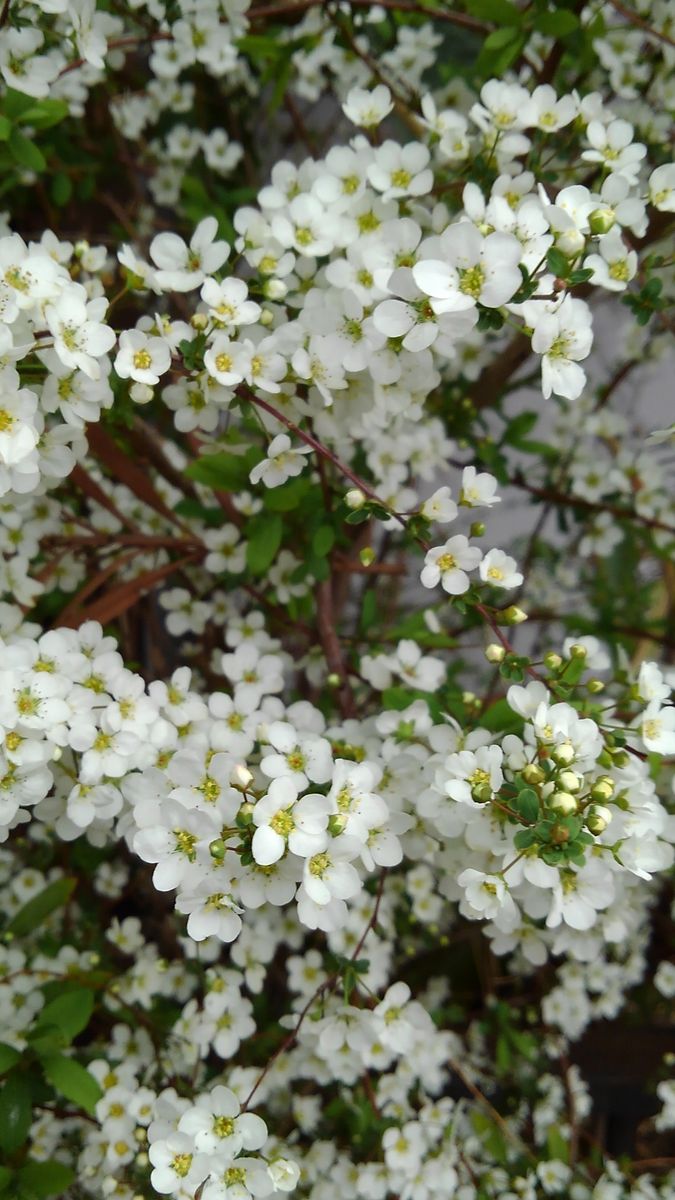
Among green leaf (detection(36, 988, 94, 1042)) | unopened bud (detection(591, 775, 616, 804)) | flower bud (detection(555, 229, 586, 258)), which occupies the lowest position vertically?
green leaf (detection(36, 988, 94, 1042))

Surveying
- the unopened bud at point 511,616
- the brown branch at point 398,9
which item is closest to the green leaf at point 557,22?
the brown branch at point 398,9

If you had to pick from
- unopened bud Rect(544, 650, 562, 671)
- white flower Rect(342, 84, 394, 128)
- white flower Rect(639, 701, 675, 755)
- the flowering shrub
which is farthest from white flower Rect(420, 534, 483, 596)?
white flower Rect(342, 84, 394, 128)

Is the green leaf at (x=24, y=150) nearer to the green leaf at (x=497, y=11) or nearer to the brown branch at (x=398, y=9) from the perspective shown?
the brown branch at (x=398, y=9)

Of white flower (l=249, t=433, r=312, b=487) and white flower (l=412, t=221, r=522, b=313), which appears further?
white flower (l=249, t=433, r=312, b=487)

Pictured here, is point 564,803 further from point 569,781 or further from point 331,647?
point 331,647

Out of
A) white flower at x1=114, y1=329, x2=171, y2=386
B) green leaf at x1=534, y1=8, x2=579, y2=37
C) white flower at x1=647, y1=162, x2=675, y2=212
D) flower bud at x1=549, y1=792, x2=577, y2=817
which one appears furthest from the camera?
green leaf at x1=534, y1=8, x2=579, y2=37

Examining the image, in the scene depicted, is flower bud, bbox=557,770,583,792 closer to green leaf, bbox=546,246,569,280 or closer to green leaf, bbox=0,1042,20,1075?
green leaf, bbox=546,246,569,280

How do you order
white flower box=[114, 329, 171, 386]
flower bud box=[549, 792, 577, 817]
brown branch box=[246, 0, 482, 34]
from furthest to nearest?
brown branch box=[246, 0, 482, 34] → white flower box=[114, 329, 171, 386] → flower bud box=[549, 792, 577, 817]
